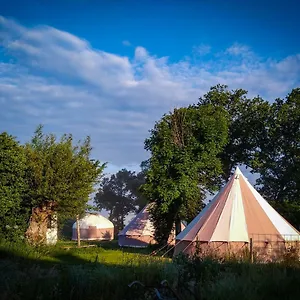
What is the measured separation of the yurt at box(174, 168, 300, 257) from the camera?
1836cm

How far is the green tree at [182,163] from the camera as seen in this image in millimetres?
26234

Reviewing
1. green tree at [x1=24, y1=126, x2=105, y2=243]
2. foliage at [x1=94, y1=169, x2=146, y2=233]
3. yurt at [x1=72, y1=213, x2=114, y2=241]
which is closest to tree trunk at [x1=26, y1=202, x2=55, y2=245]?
green tree at [x1=24, y1=126, x2=105, y2=243]

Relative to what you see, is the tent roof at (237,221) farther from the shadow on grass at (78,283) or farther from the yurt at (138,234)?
the yurt at (138,234)

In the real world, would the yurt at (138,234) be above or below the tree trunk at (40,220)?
below

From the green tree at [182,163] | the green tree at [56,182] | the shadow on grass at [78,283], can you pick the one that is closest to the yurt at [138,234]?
Result: the green tree at [182,163]

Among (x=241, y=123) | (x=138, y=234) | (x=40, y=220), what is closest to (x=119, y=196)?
(x=138, y=234)

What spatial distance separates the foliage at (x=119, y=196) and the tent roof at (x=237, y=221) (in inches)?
1749

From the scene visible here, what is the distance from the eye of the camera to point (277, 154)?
30969 mm

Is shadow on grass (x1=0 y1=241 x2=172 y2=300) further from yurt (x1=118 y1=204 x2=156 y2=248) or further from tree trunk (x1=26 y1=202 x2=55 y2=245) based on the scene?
yurt (x1=118 y1=204 x2=156 y2=248)

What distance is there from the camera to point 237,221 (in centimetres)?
1914

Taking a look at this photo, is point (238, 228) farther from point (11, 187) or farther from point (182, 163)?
point (11, 187)

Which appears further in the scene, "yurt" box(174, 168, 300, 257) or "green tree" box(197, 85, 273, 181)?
"green tree" box(197, 85, 273, 181)

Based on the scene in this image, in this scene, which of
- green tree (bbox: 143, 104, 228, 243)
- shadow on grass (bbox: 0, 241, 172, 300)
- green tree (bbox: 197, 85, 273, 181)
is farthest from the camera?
green tree (bbox: 197, 85, 273, 181)

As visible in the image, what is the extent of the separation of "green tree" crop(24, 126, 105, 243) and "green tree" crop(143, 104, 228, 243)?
4753 mm
